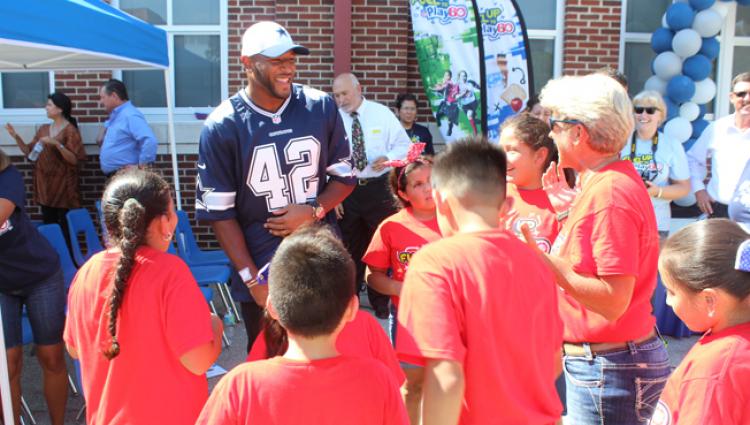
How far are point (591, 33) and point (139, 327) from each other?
22.4ft

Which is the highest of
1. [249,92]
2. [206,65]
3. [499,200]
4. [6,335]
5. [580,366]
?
[206,65]

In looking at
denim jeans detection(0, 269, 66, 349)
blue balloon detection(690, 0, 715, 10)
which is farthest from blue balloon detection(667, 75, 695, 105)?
denim jeans detection(0, 269, 66, 349)

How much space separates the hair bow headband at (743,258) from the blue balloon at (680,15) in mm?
5977

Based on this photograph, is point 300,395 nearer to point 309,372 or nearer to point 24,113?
point 309,372

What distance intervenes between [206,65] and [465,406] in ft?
22.4

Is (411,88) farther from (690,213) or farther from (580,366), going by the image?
(580,366)

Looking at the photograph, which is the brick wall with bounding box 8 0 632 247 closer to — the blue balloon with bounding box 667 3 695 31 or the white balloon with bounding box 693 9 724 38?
the blue balloon with bounding box 667 3 695 31

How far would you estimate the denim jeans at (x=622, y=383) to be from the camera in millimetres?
2154

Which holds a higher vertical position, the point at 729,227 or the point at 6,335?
the point at 729,227

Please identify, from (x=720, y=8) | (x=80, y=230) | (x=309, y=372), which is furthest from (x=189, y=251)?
(x=720, y=8)

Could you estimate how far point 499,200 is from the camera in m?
1.76

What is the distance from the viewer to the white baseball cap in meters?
2.64

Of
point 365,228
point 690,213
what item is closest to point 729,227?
point 365,228

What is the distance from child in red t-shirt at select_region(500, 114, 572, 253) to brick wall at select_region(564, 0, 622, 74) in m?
5.13
